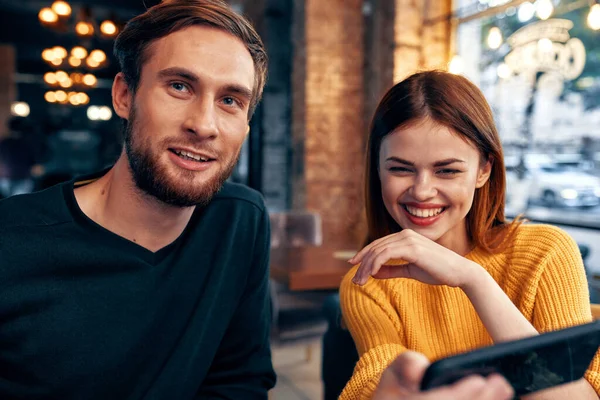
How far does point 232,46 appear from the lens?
1.21 metres

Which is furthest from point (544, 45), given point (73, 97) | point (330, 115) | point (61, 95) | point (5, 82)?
point (5, 82)

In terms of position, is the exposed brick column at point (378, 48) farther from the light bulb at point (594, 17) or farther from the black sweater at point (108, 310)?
the black sweater at point (108, 310)

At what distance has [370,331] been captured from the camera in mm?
1185

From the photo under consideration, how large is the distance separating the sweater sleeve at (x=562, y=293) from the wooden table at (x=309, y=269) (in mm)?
1325

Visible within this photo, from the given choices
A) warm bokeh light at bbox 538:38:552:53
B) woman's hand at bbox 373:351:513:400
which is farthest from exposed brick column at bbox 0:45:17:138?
woman's hand at bbox 373:351:513:400

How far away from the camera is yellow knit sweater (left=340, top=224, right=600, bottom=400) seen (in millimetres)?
1072

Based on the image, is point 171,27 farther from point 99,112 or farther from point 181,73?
point 99,112

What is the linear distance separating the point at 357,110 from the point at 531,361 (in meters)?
5.06

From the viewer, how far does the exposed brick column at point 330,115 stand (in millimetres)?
5359

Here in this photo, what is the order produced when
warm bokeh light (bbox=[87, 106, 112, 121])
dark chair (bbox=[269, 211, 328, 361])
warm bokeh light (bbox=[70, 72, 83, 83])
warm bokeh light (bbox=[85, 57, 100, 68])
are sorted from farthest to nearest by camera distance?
warm bokeh light (bbox=[87, 106, 112, 121])
warm bokeh light (bbox=[70, 72, 83, 83])
warm bokeh light (bbox=[85, 57, 100, 68])
dark chair (bbox=[269, 211, 328, 361])

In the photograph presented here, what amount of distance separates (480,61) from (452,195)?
15.0ft

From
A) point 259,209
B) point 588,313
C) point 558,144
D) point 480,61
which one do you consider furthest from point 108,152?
point 588,313

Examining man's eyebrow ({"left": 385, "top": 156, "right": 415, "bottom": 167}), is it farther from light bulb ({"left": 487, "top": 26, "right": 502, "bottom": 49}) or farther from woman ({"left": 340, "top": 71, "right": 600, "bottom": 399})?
light bulb ({"left": 487, "top": 26, "right": 502, "bottom": 49})

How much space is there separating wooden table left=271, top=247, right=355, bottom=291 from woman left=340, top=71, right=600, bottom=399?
3.89ft
